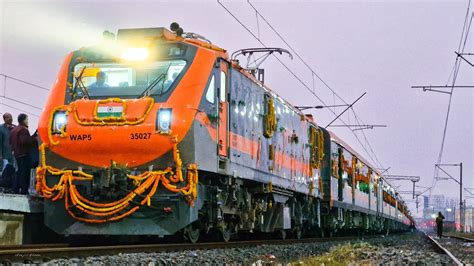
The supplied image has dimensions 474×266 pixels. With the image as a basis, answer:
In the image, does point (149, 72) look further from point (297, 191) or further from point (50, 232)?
point (297, 191)

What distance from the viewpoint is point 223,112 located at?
11.9 meters

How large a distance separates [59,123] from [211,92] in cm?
256

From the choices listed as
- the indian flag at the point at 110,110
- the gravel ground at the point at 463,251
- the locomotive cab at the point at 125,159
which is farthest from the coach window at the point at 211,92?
the gravel ground at the point at 463,251

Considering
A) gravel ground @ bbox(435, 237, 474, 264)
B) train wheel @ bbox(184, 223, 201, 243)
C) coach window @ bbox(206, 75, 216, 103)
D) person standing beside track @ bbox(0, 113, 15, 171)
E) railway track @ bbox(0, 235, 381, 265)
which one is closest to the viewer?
railway track @ bbox(0, 235, 381, 265)

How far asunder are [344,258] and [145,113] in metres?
3.85

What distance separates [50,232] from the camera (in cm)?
1189

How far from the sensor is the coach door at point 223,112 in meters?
11.7

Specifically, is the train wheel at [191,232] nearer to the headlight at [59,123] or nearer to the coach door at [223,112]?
the coach door at [223,112]

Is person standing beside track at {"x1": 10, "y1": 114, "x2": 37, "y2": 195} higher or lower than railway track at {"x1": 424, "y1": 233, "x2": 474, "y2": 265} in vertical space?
higher

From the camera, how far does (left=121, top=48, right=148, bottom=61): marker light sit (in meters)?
11.3

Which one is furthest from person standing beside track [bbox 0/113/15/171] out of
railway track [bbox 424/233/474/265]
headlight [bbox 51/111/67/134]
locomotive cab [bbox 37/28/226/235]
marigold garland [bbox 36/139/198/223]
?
railway track [bbox 424/233/474/265]

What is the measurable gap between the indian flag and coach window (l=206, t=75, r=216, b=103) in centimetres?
151

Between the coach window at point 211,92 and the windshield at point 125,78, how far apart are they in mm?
568

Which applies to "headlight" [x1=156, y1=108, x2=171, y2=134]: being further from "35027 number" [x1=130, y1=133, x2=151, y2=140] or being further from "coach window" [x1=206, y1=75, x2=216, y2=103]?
"coach window" [x1=206, y1=75, x2=216, y2=103]
